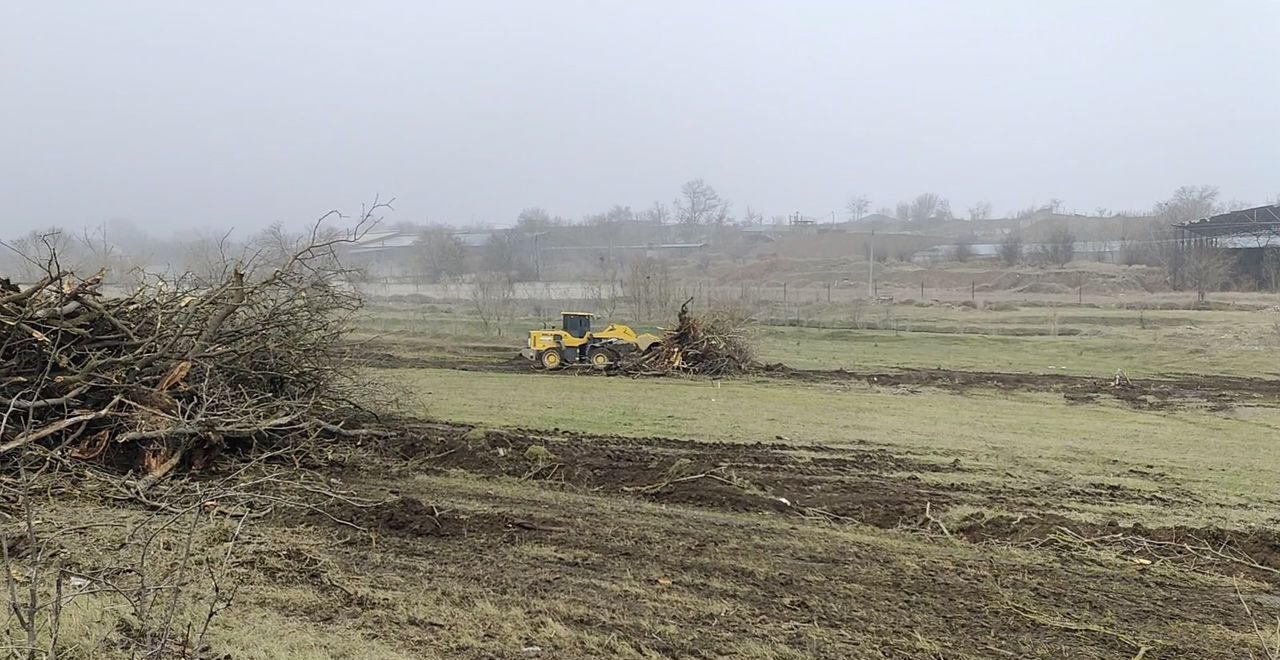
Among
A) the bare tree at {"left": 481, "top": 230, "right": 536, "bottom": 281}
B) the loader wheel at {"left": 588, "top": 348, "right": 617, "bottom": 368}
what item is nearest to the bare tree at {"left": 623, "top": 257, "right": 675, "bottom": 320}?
the loader wheel at {"left": 588, "top": 348, "right": 617, "bottom": 368}

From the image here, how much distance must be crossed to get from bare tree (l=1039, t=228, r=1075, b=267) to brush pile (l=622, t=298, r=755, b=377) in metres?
54.4

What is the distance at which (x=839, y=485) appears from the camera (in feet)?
29.1

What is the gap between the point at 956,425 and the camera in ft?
43.5

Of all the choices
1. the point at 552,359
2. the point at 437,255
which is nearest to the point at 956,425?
the point at 552,359

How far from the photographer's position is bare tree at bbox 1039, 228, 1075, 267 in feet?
222

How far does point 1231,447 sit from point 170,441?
13955mm

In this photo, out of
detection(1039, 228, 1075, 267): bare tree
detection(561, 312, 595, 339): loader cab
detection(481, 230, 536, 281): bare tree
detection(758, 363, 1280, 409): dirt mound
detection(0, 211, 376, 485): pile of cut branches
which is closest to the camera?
detection(0, 211, 376, 485): pile of cut branches

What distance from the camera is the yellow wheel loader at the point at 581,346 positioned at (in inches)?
867

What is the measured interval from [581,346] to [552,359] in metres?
0.92

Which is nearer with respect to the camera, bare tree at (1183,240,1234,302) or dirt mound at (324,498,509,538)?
dirt mound at (324,498,509,538)

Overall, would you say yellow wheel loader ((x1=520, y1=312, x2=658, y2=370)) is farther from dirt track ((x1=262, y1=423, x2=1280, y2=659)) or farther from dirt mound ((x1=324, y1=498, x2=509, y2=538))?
dirt mound ((x1=324, y1=498, x2=509, y2=538))

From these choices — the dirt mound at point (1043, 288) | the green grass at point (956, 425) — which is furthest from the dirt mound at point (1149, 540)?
the dirt mound at point (1043, 288)

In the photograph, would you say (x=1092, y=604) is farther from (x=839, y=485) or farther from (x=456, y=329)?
(x=456, y=329)

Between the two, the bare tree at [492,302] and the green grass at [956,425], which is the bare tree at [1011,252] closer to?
the bare tree at [492,302]
